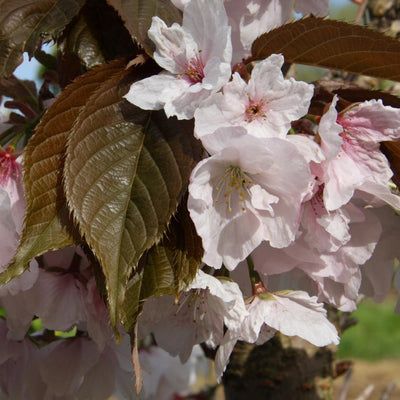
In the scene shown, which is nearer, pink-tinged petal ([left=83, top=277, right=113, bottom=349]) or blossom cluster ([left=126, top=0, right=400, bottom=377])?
blossom cluster ([left=126, top=0, right=400, bottom=377])

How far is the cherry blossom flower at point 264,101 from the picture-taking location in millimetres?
568

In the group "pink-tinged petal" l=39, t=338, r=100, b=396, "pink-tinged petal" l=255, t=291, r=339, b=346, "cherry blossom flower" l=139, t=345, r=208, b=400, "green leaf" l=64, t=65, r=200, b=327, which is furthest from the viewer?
"cherry blossom flower" l=139, t=345, r=208, b=400

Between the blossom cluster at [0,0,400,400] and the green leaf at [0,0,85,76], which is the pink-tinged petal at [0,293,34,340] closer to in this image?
the blossom cluster at [0,0,400,400]

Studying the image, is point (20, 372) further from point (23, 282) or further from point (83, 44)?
point (83, 44)

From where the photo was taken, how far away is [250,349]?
1152 mm

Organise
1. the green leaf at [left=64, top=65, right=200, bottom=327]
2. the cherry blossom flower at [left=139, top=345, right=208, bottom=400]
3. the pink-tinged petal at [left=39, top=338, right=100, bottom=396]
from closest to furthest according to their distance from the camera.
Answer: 1. the green leaf at [left=64, top=65, right=200, bottom=327]
2. the pink-tinged petal at [left=39, top=338, right=100, bottom=396]
3. the cherry blossom flower at [left=139, top=345, right=208, bottom=400]

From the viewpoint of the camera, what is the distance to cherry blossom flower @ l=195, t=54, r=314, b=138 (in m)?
0.57

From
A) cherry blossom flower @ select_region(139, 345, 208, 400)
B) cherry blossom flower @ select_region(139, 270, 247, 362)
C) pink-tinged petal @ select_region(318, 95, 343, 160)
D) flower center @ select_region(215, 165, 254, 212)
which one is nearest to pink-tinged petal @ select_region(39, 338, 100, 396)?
cherry blossom flower @ select_region(139, 270, 247, 362)

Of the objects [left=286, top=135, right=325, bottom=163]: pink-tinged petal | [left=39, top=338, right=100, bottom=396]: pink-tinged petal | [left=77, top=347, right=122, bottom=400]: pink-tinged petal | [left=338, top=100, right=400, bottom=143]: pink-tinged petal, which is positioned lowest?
[left=77, top=347, right=122, bottom=400]: pink-tinged petal

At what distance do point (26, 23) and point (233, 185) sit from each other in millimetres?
284

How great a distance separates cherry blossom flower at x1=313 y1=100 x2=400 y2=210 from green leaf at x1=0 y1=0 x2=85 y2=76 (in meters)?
0.30

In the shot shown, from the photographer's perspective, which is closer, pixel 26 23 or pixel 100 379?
pixel 26 23

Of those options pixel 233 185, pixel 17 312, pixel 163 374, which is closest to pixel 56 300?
pixel 17 312

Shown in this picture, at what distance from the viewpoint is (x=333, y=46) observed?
62 cm
